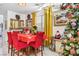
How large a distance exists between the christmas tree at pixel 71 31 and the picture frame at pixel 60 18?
0.04 m

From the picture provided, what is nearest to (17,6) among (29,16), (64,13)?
(29,16)

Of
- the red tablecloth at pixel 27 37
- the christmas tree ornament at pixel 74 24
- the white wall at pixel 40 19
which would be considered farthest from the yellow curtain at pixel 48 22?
the christmas tree ornament at pixel 74 24

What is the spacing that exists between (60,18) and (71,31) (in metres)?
0.20

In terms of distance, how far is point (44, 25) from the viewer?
7.56 ft

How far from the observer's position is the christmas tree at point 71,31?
2.31 m

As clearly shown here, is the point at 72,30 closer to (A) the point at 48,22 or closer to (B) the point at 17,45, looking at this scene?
(A) the point at 48,22

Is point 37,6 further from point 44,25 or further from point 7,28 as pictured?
point 7,28

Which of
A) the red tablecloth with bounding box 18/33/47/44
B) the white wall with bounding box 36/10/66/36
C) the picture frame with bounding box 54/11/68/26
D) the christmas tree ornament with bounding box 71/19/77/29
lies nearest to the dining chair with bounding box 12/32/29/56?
the red tablecloth with bounding box 18/33/47/44

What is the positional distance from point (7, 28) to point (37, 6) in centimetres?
43

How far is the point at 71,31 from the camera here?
7.61ft

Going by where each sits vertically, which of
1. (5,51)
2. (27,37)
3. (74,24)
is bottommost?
(5,51)

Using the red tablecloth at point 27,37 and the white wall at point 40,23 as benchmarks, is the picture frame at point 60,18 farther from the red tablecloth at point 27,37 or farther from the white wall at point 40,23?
the red tablecloth at point 27,37

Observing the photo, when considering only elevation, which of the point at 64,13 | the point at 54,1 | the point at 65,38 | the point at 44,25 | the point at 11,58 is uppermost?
the point at 54,1

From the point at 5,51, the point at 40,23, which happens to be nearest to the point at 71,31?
the point at 40,23
